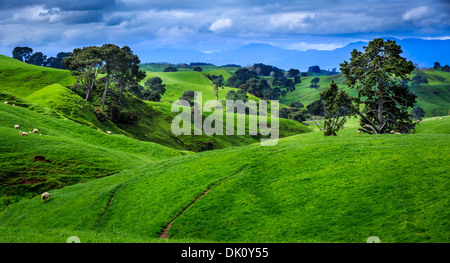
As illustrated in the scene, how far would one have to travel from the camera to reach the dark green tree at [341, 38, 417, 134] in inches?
1690

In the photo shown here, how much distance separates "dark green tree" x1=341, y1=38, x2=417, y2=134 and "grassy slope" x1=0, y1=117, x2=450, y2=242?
15.0m

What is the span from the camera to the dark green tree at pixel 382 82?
42.9 m

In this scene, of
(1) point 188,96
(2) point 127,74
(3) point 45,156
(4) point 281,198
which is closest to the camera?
(4) point 281,198

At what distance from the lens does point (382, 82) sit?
43812mm

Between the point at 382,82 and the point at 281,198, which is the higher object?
the point at 382,82

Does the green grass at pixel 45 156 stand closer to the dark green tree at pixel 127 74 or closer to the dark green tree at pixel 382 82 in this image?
the dark green tree at pixel 382 82

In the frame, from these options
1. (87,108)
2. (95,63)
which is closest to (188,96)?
(95,63)

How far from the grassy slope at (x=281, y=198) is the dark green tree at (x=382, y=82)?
1497 centimetres

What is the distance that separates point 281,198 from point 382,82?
1136 inches

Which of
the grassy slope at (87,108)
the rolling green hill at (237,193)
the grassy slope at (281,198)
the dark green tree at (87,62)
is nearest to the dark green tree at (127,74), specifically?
the grassy slope at (87,108)

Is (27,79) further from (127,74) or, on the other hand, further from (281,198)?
(281,198)

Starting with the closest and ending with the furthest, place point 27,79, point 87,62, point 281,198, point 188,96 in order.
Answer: point 281,198 → point 87,62 → point 27,79 → point 188,96

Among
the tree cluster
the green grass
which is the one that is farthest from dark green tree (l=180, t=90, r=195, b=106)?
the green grass

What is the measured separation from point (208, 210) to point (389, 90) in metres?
34.3
